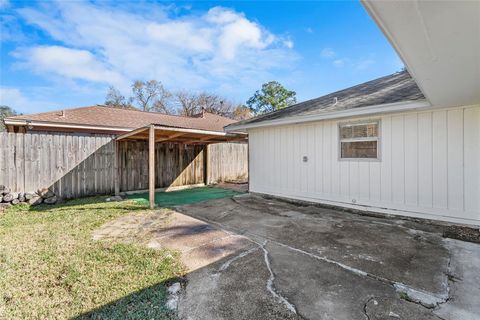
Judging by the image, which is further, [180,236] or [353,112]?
[353,112]

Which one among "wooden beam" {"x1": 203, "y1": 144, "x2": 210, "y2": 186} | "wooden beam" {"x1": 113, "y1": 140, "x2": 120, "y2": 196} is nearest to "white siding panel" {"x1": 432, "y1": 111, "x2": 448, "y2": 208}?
"wooden beam" {"x1": 203, "y1": 144, "x2": 210, "y2": 186}

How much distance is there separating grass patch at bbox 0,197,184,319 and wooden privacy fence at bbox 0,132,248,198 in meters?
2.45

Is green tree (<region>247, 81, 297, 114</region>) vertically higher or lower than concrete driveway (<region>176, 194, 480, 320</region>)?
higher

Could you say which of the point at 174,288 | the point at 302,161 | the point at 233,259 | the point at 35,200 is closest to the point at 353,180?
the point at 302,161

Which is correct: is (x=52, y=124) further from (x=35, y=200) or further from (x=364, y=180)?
(x=364, y=180)

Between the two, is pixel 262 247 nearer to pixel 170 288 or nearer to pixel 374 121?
pixel 170 288

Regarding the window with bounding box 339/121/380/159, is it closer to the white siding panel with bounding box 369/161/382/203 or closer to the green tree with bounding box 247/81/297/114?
the white siding panel with bounding box 369/161/382/203

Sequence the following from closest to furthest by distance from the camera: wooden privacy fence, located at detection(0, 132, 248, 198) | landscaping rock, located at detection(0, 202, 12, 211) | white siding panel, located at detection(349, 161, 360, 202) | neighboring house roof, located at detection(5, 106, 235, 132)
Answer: white siding panel, located at detection(349, 161, 360, 202) → landscaping rock, located at detection(0, 202, 12, 211) → wooden privacy fence, located at detection(0, 132, 248, 198) → neighboring house roof, located at detection(5, 106, 235, 132)

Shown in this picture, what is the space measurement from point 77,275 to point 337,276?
298cm

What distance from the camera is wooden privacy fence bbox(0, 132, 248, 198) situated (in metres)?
6.20

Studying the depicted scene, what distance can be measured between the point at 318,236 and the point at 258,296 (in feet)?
6.55

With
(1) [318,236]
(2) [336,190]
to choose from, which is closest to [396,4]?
(1) [318,236]

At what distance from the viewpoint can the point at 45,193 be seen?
6484 mm

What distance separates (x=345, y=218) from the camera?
500 cm
